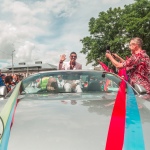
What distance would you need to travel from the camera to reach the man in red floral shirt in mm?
4312

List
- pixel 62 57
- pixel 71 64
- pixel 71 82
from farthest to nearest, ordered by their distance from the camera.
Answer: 1. pixel 62 57
2. pixel 71 64
3. pixel 71 82

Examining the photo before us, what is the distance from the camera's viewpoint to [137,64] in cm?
434

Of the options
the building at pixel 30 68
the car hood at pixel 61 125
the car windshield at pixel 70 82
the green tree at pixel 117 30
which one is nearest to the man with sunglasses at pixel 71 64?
the car windshield at pixel 70 82

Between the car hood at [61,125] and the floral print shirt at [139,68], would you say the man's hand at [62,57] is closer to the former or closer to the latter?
the floral print shirt at [139,68]

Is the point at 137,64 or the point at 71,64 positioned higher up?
the point at 71,64

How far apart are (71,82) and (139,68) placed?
149 centimetres

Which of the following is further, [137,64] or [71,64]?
[71,64]

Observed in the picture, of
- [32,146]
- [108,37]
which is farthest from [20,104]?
[108,37]

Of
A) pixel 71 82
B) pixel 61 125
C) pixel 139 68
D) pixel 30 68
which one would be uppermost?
pixel 30 68

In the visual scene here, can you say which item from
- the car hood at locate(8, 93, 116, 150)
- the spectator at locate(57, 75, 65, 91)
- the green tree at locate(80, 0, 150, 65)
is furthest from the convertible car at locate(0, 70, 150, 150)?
the green tree at locate(80, 0, 150, 65)

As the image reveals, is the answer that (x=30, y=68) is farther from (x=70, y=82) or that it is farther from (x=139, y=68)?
(x=70, y=82)

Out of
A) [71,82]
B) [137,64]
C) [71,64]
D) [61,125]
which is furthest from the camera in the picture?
[71,64]

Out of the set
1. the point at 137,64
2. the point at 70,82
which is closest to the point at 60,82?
the point at 70,82

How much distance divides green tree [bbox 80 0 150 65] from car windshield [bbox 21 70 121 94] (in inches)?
1377
